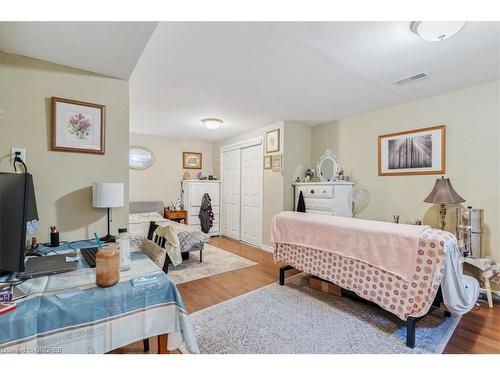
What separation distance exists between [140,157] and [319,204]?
393 cm

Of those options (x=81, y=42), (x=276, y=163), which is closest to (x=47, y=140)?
(x=81, y=42)

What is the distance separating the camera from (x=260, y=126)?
462 cm

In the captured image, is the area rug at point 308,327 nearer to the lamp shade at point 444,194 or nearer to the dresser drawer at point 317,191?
the lamp shade at point 444,194

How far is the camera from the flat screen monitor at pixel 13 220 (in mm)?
975

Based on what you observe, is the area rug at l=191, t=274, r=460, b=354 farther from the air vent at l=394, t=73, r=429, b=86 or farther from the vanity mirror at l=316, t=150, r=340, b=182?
the air vent at l=394, t=73, r=429, b=86

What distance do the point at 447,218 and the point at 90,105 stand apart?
3997mm

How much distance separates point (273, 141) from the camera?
4348mm

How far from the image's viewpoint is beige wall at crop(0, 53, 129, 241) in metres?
1.79

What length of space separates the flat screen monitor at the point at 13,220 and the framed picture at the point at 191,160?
487cm

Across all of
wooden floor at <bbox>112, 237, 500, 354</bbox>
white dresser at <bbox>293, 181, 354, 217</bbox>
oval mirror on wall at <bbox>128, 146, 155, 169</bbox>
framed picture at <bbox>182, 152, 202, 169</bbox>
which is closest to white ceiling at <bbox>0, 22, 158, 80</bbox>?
wooden floor at <bbox>112, 237, 500, 354</bbox>

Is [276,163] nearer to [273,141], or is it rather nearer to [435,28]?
[273,141]

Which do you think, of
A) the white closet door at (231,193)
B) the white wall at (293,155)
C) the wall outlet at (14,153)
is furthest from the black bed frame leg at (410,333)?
the white closet door at (231,193)

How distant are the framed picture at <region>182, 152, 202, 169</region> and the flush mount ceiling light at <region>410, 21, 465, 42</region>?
4987 mm
